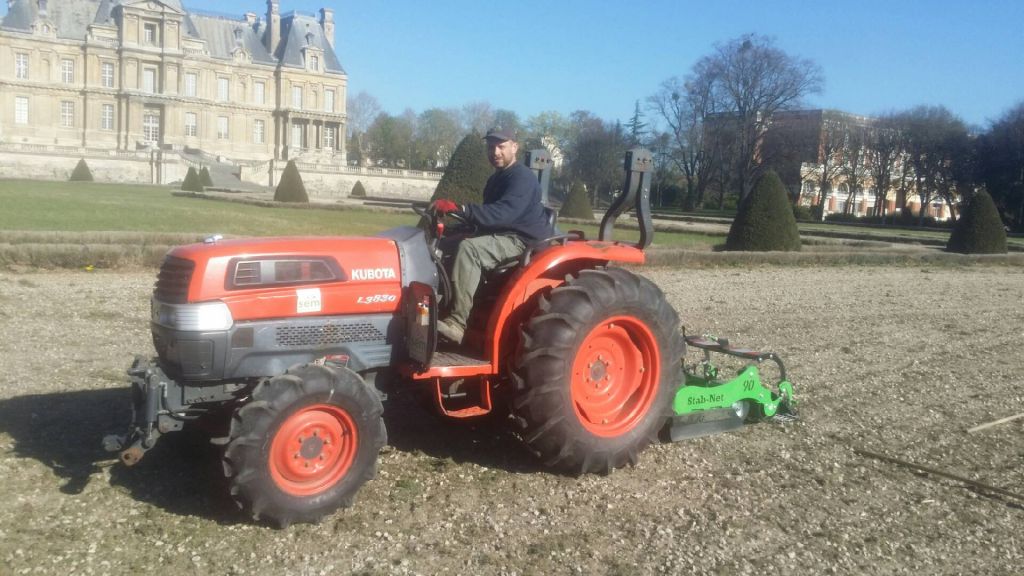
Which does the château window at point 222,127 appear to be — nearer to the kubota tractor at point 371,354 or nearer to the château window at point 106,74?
the château window at point 106,74

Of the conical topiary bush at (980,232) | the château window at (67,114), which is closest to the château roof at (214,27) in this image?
the château window at (67,114)

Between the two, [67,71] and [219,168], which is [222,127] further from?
[219,168]

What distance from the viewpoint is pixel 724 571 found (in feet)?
13.3

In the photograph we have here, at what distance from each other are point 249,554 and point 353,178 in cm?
7251

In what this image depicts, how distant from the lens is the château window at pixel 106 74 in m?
82.3

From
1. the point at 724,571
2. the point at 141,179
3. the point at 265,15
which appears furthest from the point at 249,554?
the point at 265,15

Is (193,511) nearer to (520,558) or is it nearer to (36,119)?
(520,558)

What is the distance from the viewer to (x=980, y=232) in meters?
26.2

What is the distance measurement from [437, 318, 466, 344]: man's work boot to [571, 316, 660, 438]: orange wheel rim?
2.37 ft

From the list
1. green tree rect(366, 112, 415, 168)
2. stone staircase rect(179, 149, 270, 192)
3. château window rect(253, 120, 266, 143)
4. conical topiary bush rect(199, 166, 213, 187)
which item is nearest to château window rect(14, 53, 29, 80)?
stone staircase rect(179, 149, 270, 192)

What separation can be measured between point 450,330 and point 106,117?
292ft

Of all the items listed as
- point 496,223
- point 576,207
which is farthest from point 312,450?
point 576,207

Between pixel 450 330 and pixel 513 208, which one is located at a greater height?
pixel 513 208

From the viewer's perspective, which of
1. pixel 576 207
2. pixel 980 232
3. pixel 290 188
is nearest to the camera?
pixel 980 232
